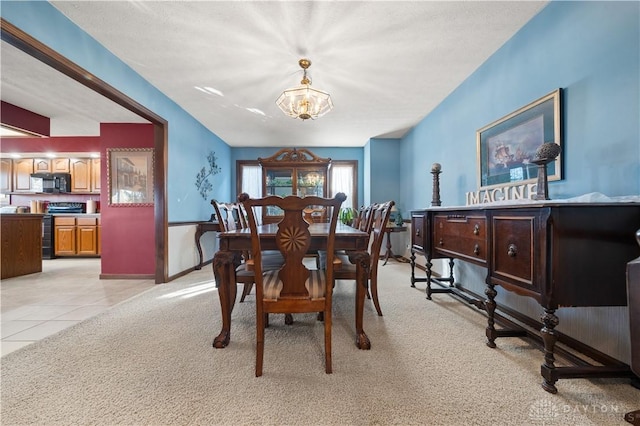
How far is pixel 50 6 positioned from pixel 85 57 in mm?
335

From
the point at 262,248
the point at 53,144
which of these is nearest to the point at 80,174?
the point at 53,144

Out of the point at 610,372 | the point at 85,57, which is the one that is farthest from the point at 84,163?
the point at 610,372

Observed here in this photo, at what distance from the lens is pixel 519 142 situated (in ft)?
6.73

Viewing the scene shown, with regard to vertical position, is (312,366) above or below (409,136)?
below

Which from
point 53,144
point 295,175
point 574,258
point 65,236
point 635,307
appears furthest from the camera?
point 65,236

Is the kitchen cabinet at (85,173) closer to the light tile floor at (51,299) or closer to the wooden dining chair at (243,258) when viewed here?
the light tile floor at (51,299)

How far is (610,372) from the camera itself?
1.23 m

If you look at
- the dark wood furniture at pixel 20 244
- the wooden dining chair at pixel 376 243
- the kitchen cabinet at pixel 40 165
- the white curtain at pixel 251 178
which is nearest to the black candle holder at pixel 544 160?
the wooden dining chair at pixel 376 243

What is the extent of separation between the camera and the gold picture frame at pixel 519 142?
1738mm

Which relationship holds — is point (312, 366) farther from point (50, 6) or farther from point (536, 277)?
point (50, 6)

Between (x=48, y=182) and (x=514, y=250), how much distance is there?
25.6 feet

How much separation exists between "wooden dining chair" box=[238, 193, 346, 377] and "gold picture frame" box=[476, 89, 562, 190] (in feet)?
5.31

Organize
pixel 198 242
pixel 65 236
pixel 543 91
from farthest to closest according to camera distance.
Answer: pixel 65 236, pixel 198 242, pixel 543 91

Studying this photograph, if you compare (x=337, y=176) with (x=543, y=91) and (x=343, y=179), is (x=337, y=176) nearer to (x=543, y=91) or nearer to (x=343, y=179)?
(x=343, y=179)
